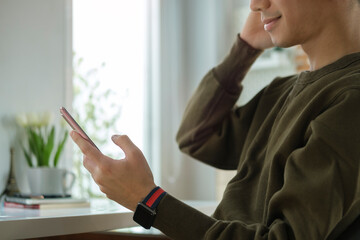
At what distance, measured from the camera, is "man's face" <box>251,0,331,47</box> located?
3.52ft

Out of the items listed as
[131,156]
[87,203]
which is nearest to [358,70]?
[131,156]

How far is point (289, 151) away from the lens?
0.96 m

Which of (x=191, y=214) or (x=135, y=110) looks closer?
(x=191, y=214)

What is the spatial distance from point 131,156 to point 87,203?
65 centimetres

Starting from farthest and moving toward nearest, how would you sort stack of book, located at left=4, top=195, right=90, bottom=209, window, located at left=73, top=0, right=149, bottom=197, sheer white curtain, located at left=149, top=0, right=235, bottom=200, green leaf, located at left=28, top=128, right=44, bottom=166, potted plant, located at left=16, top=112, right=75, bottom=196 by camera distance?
sheer white curtain, located at left=149, top=0, right=235, bottom=200
window, located at left=73, top=0, right=149, bottom=197
green leaf, located at left=28, top=128, right=44, bottom=166
potted plant, located at left=16, top=112, right=75, bottom=196
stack of book, located at left=4, top=195, right=90, bottom=209

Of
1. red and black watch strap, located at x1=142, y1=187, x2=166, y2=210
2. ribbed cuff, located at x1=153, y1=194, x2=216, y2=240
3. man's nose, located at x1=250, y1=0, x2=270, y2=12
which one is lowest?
ribbed cuff, located at x1=153, y1=194, x2=216, y2=240

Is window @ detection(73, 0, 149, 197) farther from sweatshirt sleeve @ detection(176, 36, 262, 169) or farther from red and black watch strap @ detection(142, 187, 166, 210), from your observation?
red and black watch strap @ detection(142, 187, 166, 210)

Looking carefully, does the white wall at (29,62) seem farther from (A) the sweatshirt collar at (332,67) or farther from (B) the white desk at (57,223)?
(A) the sweatshirt collar at (332,67)

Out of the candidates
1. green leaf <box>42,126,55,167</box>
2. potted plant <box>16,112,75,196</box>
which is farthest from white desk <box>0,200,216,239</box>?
green leaf <box>42,126,55,167</box>

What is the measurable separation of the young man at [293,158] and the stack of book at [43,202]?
0.52 metres

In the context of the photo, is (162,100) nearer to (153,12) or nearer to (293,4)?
(153,12)

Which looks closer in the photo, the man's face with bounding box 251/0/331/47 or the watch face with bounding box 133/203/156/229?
the watch face with bounding box 133/203/156/229

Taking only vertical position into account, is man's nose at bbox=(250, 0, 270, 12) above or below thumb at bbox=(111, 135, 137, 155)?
above

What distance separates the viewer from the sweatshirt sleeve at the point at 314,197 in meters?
0.82
